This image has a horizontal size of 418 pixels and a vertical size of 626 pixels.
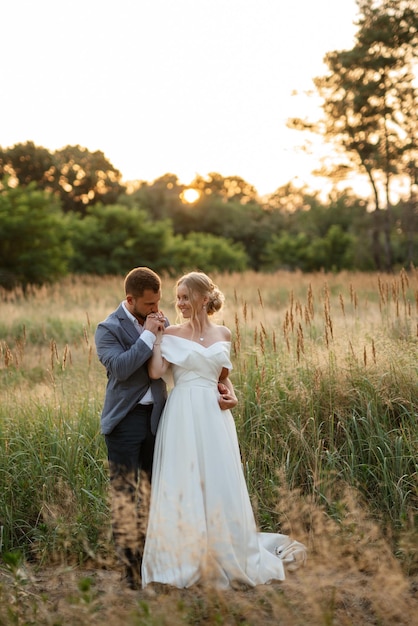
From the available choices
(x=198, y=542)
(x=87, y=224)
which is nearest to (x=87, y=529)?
(x=198, y=542)

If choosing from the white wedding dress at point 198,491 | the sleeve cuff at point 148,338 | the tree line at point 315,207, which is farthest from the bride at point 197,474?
the tree line at point 315,207

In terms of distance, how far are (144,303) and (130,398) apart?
55 centimetres

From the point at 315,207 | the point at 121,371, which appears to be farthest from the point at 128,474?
the point at 315,207

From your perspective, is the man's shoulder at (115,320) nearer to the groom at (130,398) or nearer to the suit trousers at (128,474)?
the groom at (130,398)

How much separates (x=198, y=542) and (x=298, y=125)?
861 inches

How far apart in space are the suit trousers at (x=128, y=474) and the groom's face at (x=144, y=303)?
554mm

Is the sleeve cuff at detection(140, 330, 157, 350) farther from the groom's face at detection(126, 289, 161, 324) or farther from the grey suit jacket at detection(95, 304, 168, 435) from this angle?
the groom's face at detection(126, 289, 161, 324)

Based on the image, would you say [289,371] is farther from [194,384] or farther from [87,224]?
[87,224]

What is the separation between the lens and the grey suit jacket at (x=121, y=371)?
12.8ft

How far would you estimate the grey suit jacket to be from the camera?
389 centimetres

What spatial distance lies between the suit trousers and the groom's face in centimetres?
55

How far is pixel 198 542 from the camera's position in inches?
150

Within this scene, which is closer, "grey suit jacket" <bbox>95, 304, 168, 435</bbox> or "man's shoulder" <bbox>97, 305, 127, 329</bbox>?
"grey suit jacket" <bbox>95, 304, 168, 435</bbox>

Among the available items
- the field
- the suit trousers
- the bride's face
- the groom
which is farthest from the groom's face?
the field
